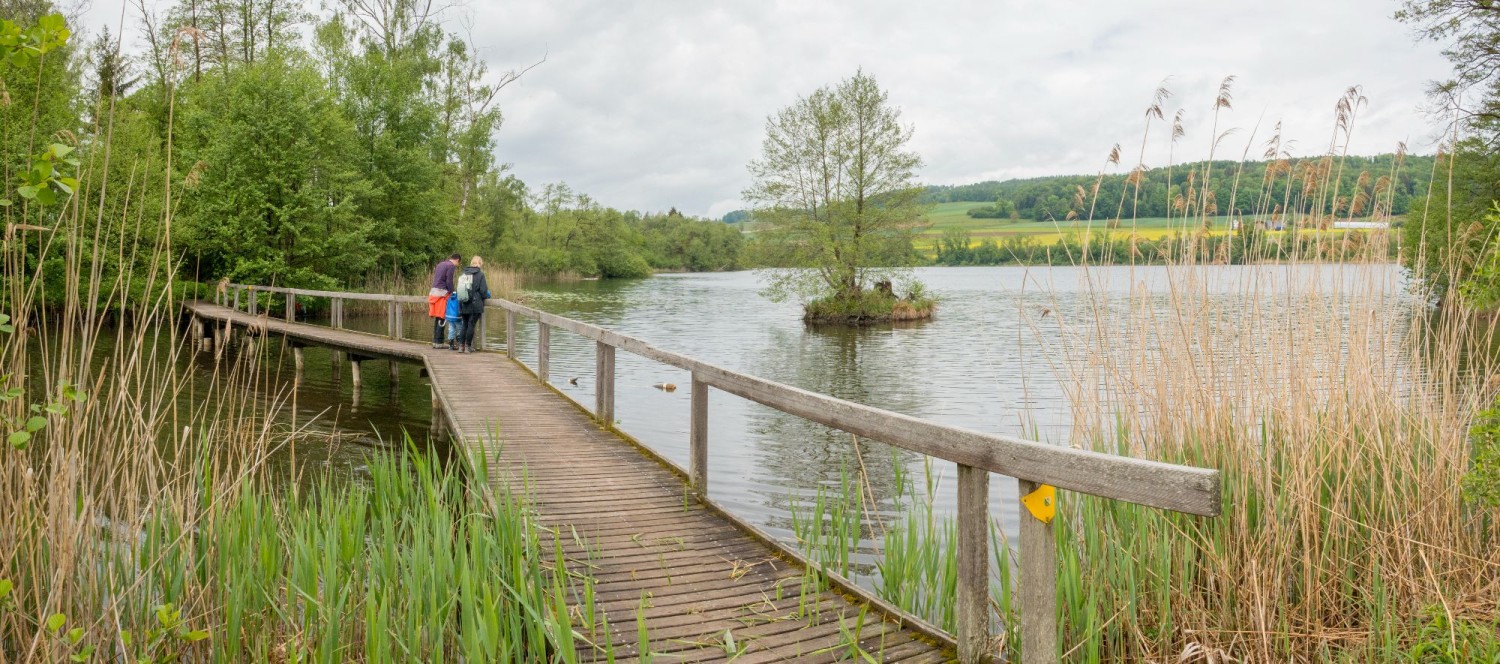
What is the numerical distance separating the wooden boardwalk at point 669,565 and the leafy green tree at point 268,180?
824 inches

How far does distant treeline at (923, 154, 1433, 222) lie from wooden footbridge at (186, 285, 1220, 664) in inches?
107

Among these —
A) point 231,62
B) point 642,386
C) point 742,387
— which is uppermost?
point 231,62

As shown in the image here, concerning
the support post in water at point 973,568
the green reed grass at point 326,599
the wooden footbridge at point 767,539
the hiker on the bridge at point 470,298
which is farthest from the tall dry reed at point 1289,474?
the hiker on the bridge at point 470,298

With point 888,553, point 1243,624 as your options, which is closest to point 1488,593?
point 1243,624

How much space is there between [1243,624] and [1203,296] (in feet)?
6.62

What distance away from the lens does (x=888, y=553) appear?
4.76 m

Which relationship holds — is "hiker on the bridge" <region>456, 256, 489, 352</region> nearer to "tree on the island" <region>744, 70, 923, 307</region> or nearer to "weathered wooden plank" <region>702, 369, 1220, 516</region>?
"weathered wooden plank" <region>702, 369, 1220, 516</region>

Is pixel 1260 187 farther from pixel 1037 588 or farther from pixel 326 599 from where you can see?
pixel 326 599

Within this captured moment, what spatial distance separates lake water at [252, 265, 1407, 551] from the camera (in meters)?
5.83

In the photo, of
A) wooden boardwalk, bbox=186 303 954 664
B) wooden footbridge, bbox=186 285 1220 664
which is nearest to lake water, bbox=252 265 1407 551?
wooden footbridge, bbox=186 285 1220 664

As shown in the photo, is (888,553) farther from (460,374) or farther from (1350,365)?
(460,374)

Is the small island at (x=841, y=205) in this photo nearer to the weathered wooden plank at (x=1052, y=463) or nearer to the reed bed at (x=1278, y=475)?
the reed bed at (x=1278, y=475)

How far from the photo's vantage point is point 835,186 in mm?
35750

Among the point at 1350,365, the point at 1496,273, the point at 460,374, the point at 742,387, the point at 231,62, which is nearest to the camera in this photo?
the point at 1496,273
